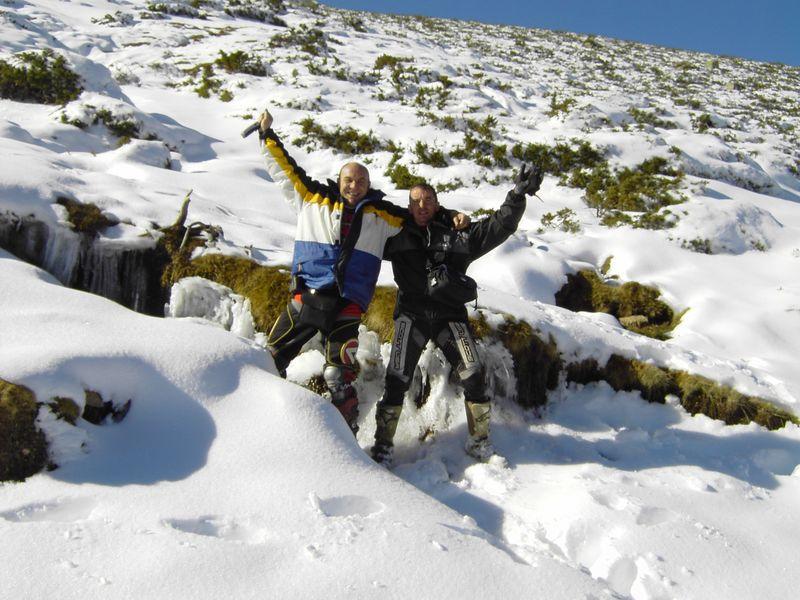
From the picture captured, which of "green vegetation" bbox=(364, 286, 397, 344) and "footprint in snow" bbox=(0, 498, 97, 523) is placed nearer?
"footprint in snow" bbox=(0, 498, 97, 523)

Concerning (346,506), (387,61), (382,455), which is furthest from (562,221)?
(387,61)

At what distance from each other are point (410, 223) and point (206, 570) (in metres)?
2.83

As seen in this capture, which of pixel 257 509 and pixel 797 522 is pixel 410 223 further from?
pixel 797 522

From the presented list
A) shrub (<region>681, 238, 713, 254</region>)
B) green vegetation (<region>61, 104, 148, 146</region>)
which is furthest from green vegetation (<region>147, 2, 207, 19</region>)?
shrub (<region>681, 238, 713, 254</region>)

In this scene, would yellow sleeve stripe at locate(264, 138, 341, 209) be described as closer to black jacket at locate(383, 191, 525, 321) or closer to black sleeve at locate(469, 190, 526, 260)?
black jacket at locate(383, 191, 525, 321)

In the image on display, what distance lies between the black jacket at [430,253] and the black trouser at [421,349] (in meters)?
0.08

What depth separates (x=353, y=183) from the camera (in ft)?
13.3

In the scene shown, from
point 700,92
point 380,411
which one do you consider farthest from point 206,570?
point 700,92

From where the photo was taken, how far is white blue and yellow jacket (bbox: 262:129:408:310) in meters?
4.07

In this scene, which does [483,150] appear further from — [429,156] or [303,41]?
[303,41]

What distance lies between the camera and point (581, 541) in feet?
10.8

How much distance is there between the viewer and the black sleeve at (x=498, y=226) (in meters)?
3.94

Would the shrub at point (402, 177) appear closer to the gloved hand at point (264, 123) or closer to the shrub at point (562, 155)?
the shrub at point (562, 155)

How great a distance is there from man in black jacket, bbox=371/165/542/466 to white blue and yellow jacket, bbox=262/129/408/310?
183mm
